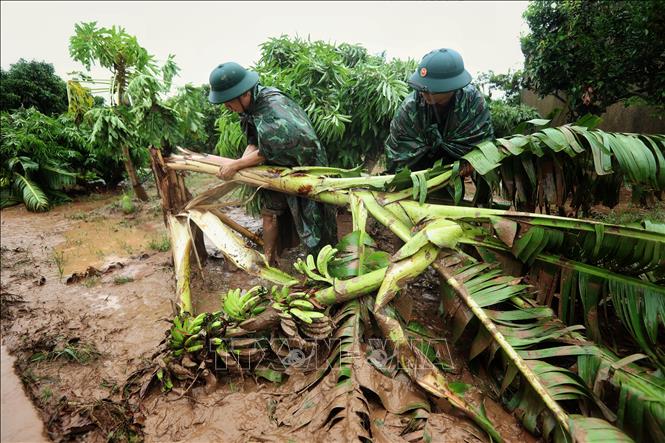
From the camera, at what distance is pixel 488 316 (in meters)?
1.84

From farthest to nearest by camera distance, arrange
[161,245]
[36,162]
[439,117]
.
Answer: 1. [36,162]
2. [161,245]
3. [439,117]

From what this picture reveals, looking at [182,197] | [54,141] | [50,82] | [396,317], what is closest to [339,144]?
[182,197]

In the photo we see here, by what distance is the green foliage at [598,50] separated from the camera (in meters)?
4.43

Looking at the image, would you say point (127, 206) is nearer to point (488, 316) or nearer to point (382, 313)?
point (382, 313)

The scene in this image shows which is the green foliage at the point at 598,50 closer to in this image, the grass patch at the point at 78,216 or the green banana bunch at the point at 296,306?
the green banana bunch at the point at 296,306

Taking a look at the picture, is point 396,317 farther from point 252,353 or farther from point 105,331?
point 105,331

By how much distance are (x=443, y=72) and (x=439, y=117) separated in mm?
456

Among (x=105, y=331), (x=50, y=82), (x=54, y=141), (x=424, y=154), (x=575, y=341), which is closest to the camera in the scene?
(x=575, y=341)

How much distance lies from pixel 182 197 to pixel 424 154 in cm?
250

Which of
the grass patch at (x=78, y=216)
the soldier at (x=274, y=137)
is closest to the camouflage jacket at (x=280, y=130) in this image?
the soldier at (x=274, y=137)

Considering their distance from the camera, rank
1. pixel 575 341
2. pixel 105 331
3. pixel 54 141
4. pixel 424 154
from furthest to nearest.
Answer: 1. pixel 54 141
2. pixel 424 154
3. pixel 105 331
4. pixel 575 341

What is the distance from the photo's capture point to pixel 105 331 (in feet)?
9.23

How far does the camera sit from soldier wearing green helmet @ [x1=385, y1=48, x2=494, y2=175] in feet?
8.33

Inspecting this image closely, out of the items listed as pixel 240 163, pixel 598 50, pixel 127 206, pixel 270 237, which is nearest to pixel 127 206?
pixel 127 206
